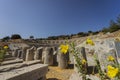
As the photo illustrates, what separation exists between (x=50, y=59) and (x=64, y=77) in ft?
9.71

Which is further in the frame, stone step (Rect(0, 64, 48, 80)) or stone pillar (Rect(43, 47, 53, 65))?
stone pillar (Rect(43, 47, 53, 65))

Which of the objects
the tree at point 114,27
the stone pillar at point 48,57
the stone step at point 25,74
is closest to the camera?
the stone step at point 25,74

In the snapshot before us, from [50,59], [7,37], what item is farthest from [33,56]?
[7,37]

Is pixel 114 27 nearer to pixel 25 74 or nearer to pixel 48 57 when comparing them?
pixel 48 57

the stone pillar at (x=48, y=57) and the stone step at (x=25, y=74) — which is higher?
the stone pillar at (x=48, y=57)

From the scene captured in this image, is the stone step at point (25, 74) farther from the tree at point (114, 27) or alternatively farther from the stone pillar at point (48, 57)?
the tree at point (114, 27)

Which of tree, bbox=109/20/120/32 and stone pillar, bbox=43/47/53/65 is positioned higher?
tree, bbox=109/20/120/32

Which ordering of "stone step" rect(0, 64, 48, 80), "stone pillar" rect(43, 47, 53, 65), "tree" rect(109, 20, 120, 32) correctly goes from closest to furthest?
1. "stone step" rect(0, 64, 48, 80)
2. "stone pillar" rect(43, 47, 53, 65)
3. "tree" rect(109, 20, 120, 32)

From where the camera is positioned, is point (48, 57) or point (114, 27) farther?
point (114, 27)

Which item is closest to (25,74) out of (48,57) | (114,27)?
(48,57)

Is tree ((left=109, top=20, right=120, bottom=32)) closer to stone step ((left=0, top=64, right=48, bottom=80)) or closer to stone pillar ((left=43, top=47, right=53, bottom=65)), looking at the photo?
stone pillar ((left=43, top=47, right=53, bottom=65))

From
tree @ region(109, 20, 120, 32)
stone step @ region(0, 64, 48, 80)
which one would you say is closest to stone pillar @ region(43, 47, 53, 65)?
stone step @ region(0, 64, 48, 80)

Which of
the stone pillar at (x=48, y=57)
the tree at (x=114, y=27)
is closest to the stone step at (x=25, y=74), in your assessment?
the stone pillar at (x=48, y=57)

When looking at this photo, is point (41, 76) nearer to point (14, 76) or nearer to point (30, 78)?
point (30, 78)
